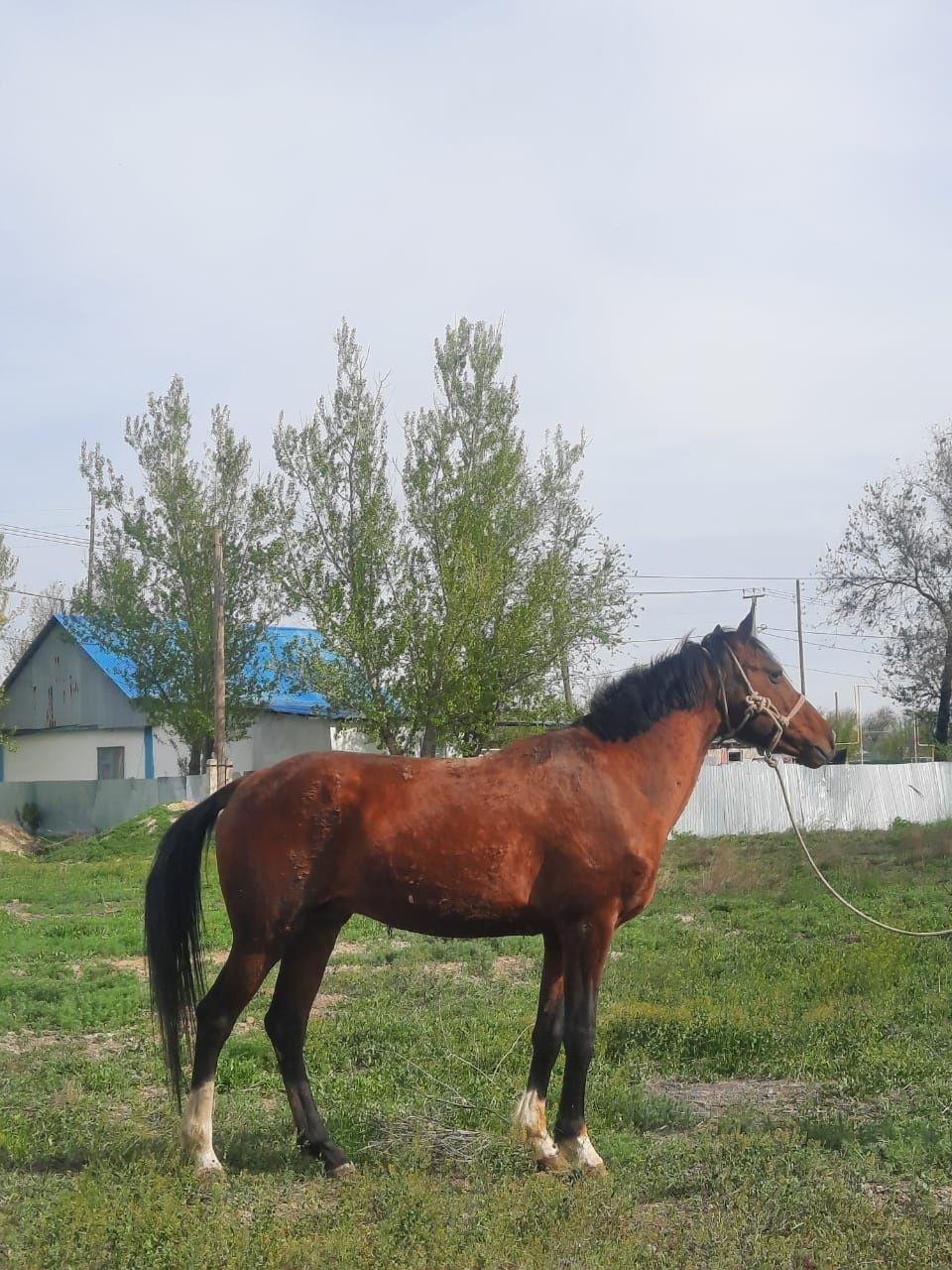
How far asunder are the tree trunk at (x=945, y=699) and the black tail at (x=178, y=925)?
Result: 91.3 ft

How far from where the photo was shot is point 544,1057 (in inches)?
213

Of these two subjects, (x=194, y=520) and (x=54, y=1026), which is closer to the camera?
(x=54, y=1026)

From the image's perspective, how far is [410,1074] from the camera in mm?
6551

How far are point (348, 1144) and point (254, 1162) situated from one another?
0.43 m

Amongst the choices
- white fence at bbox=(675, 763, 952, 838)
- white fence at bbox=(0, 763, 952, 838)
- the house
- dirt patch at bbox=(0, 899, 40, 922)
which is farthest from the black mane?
the house

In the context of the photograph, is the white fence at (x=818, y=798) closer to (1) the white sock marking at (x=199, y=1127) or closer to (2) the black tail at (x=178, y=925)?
(2) the black tail at (x=178, y=925)

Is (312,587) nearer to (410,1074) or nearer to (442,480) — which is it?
(442,480)

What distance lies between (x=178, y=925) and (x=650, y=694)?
2.47 meters

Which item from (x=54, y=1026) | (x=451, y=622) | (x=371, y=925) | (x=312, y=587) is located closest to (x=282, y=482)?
(x=312, y=587)

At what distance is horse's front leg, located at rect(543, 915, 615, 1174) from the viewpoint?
5156mm

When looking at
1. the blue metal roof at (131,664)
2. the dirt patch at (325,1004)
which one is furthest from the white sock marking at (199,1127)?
the blue metal roof at (131,664)

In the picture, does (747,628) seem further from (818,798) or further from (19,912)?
(818,798)

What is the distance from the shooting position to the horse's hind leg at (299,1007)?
17.6ft

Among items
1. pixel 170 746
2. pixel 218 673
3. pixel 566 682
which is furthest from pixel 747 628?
pixel 170 746
